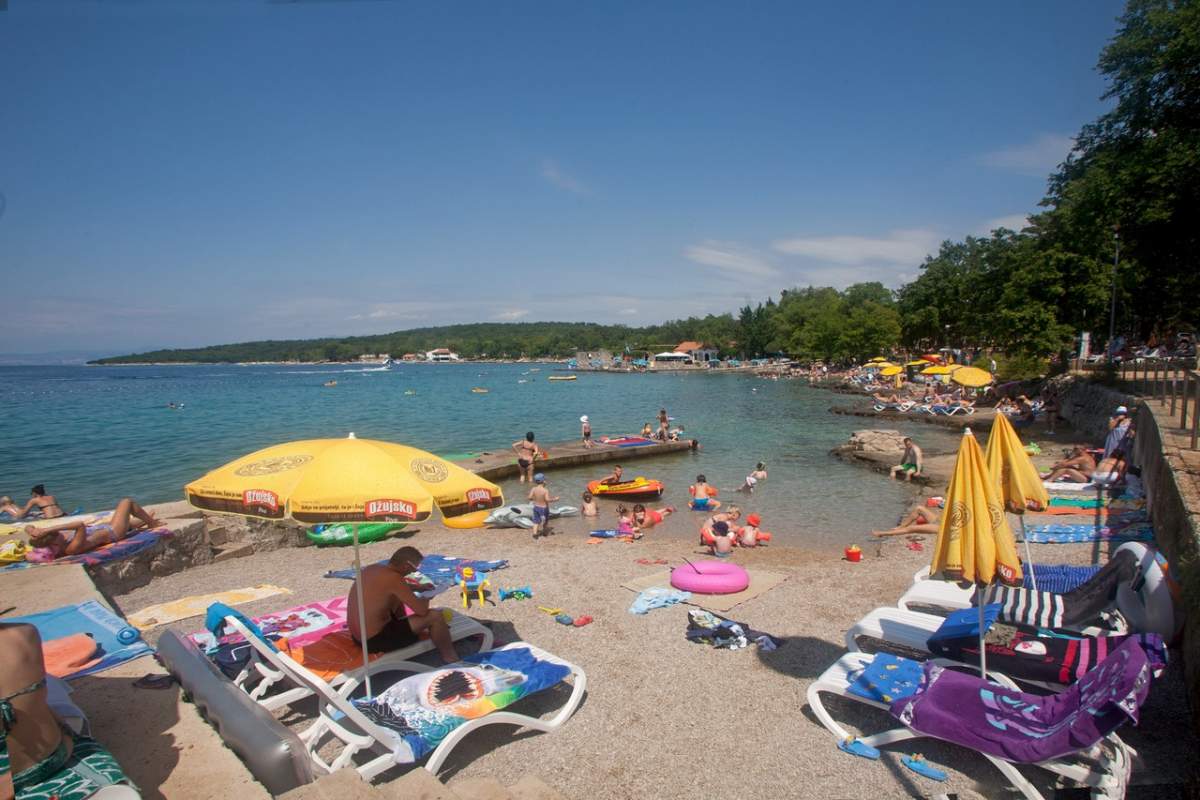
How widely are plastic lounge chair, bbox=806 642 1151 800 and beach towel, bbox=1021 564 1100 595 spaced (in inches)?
110

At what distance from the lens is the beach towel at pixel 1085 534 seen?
9.51 meters

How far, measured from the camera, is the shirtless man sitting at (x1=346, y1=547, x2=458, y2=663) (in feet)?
18.8

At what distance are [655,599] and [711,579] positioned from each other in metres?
0.89

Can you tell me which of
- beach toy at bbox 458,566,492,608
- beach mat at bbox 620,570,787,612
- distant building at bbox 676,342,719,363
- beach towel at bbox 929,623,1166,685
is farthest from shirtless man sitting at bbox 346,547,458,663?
distant building at bbox 676,342,719,363

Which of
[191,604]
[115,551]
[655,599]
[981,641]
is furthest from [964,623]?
[115,551]

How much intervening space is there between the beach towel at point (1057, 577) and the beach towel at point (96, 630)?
29.2 ft

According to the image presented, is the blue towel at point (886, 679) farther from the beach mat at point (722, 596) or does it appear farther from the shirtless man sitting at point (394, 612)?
the shirtless man sitting at point (394, 612)

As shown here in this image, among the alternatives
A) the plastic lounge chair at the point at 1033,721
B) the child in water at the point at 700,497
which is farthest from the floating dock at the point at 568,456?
the plastic lounge chair at the point at 1033,721

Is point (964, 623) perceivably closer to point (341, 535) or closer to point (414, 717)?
point (414, 717)

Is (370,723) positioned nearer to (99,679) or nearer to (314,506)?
(314,506)

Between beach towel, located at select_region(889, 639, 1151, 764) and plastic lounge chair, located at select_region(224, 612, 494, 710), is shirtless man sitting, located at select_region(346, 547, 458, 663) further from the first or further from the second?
beach towel, located at select_region(889, 639, 1151, 764)

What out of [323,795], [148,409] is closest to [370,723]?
[323,795]

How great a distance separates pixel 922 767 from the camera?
462 cm

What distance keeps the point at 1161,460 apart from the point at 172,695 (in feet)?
41.0
